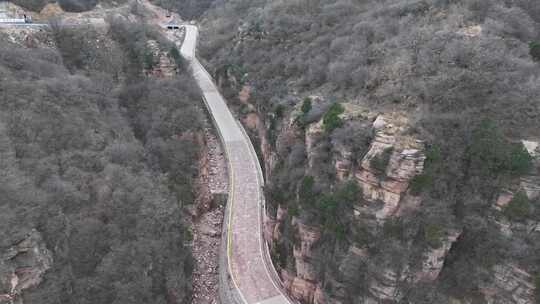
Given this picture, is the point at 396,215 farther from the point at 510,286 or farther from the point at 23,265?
the point at 23,265

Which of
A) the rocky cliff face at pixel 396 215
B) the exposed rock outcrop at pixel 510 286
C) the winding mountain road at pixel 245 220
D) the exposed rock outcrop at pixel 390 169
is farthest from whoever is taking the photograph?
the winding mountain road at pixel 245 220

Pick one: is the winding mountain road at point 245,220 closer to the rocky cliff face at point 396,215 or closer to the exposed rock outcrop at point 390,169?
the rocky cliff face at point 396,215

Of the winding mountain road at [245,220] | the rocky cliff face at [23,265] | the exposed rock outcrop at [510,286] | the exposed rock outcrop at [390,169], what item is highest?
the exposed rock outcrop at [390,169]

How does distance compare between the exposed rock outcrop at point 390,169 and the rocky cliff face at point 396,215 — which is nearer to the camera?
the rocky cliff face at point 396,215

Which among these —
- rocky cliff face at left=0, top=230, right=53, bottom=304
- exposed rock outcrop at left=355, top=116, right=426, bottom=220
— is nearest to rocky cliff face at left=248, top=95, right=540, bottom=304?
exposed rock outcrop at left=355, top=116, right=426, bottom=220

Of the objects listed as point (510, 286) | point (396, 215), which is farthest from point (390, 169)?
point (510, 286)

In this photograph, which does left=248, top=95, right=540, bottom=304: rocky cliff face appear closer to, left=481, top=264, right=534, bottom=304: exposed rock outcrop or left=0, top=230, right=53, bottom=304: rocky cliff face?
left=481, top=264, right=534, bottom=304: exposed rock outcrop

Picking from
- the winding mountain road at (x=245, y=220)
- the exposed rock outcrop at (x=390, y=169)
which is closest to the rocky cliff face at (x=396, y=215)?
the exposed rock outcrop at (x=390, y=169)

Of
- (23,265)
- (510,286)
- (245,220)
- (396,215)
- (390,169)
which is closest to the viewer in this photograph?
(510,286)

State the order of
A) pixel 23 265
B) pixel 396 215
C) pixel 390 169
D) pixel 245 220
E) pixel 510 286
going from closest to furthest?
1. pixel 510 286
2. pixel 23 265
3. pixel 390 169
4. pixel 396 215
5. pixel 245 220
